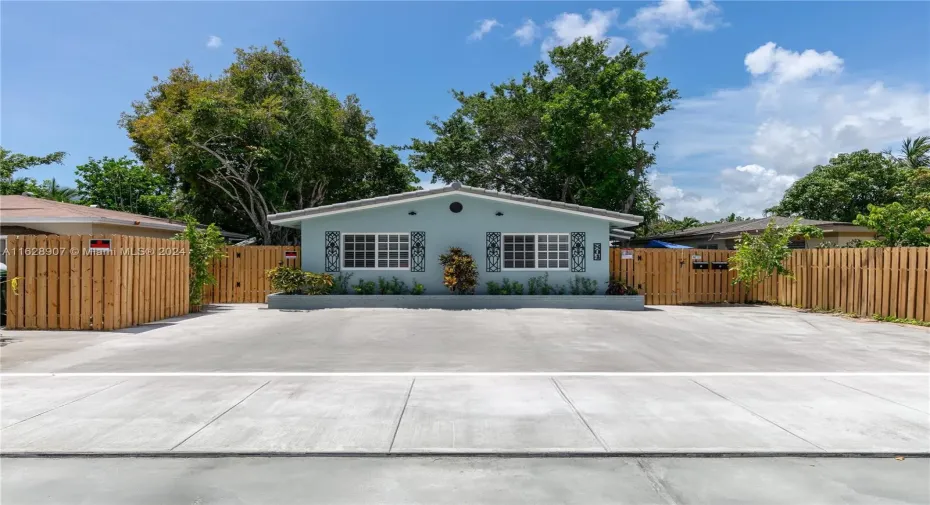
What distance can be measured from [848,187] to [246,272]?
31283mm

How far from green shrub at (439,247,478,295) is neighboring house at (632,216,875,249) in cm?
Answer: 932

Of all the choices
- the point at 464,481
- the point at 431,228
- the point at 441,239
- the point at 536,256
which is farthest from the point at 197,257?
the point at 464,481

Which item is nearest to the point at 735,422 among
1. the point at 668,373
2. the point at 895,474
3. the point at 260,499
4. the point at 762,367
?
the point at 895,474

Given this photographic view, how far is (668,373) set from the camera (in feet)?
25.3

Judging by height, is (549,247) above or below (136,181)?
below

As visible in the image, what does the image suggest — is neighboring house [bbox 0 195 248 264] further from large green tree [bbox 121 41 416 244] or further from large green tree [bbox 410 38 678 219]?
large green tree [bbox 410 38 678 219]

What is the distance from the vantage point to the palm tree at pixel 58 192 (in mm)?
31875

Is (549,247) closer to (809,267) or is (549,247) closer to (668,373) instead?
(809,267)

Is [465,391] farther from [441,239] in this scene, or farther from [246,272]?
[246,272]

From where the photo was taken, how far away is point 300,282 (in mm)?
16453

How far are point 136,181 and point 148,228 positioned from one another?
609 inches

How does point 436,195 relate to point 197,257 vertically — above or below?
above

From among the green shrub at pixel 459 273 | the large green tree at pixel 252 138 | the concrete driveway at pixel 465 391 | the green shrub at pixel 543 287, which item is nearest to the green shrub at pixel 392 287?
the green shrub at pixel 459 273

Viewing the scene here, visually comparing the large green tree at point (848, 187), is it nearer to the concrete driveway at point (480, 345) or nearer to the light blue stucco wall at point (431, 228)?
the concrete driveway at point (480, 345)
